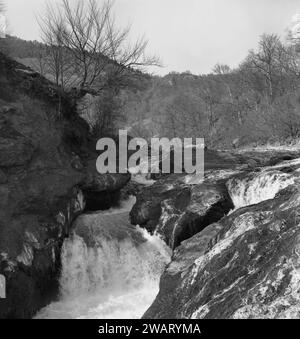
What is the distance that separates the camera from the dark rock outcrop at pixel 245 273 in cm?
495

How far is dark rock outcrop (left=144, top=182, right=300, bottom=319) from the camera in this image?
4.95m

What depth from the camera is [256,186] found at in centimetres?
1038


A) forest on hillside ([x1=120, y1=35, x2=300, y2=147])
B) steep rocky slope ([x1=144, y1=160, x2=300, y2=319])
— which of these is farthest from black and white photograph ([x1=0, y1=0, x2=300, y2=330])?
forest on hillside ([x1=120, y1=35, x2=300, y2=147])

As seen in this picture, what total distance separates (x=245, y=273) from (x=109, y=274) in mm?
4346

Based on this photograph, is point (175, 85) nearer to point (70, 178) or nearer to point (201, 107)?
point (201, 107)

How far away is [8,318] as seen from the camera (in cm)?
745

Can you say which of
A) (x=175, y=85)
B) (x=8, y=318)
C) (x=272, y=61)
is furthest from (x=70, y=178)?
(x=175, y=85)

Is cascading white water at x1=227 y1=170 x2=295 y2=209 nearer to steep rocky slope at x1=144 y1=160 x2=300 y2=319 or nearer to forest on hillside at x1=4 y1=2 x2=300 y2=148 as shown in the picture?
steep rocky slope at x1=144 y1=160 x2=300 y2=319

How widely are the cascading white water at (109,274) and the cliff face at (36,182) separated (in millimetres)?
337

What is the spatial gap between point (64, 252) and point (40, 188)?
63.2 inches

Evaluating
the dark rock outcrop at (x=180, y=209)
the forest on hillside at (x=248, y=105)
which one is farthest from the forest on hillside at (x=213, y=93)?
the dark rock outcrop at (x=180, y=209)

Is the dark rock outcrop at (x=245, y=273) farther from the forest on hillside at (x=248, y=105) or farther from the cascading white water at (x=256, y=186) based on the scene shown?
the forest on hillside at (x=248, y=105)

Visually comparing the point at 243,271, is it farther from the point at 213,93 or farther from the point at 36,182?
the point at 213,93

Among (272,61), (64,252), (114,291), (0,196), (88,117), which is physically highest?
(272,61)
